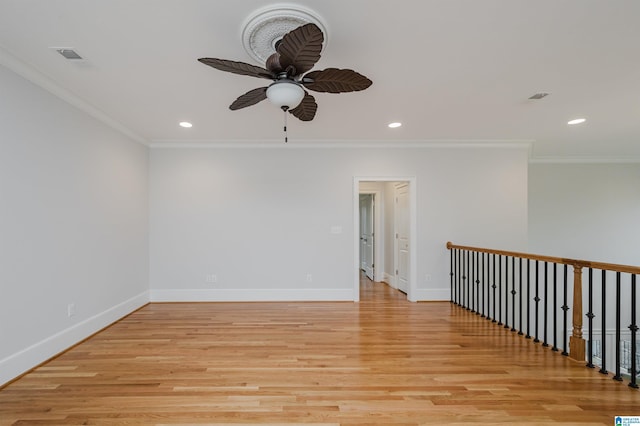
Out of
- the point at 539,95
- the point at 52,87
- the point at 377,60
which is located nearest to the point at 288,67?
the point at 377,60

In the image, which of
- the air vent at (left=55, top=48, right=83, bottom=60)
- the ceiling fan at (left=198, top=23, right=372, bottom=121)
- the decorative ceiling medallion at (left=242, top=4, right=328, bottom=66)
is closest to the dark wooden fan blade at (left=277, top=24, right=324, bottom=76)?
the ceiling fan at (left=198, top=23, right=372, bottom=121)

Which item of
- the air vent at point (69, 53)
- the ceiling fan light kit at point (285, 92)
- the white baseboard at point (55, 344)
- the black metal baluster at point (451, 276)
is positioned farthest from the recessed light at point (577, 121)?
the white baseboard at point (55, 344)

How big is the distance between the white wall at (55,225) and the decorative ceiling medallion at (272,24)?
2085 mm

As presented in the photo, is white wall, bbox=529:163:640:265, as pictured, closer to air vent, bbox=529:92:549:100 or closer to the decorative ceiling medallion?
air vent, bbox=529:92:549:100

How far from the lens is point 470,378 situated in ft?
7.98

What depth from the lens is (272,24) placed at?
1880 mm

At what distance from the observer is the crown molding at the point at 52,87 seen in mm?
2373

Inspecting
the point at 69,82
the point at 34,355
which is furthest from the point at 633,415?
the point at 69,82

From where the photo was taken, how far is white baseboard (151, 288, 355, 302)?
4.75 meters

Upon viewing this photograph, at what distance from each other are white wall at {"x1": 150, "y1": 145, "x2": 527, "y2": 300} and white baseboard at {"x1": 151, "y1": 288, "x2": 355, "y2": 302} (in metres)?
0.02

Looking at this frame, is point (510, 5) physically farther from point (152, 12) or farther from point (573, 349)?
point (573, 349)

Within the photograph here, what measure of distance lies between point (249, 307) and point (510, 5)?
14.3 feet

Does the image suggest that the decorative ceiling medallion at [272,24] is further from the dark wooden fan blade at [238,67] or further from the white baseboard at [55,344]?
the white baseboard at [55,344]

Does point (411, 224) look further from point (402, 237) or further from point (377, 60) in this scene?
point (377, 60)
